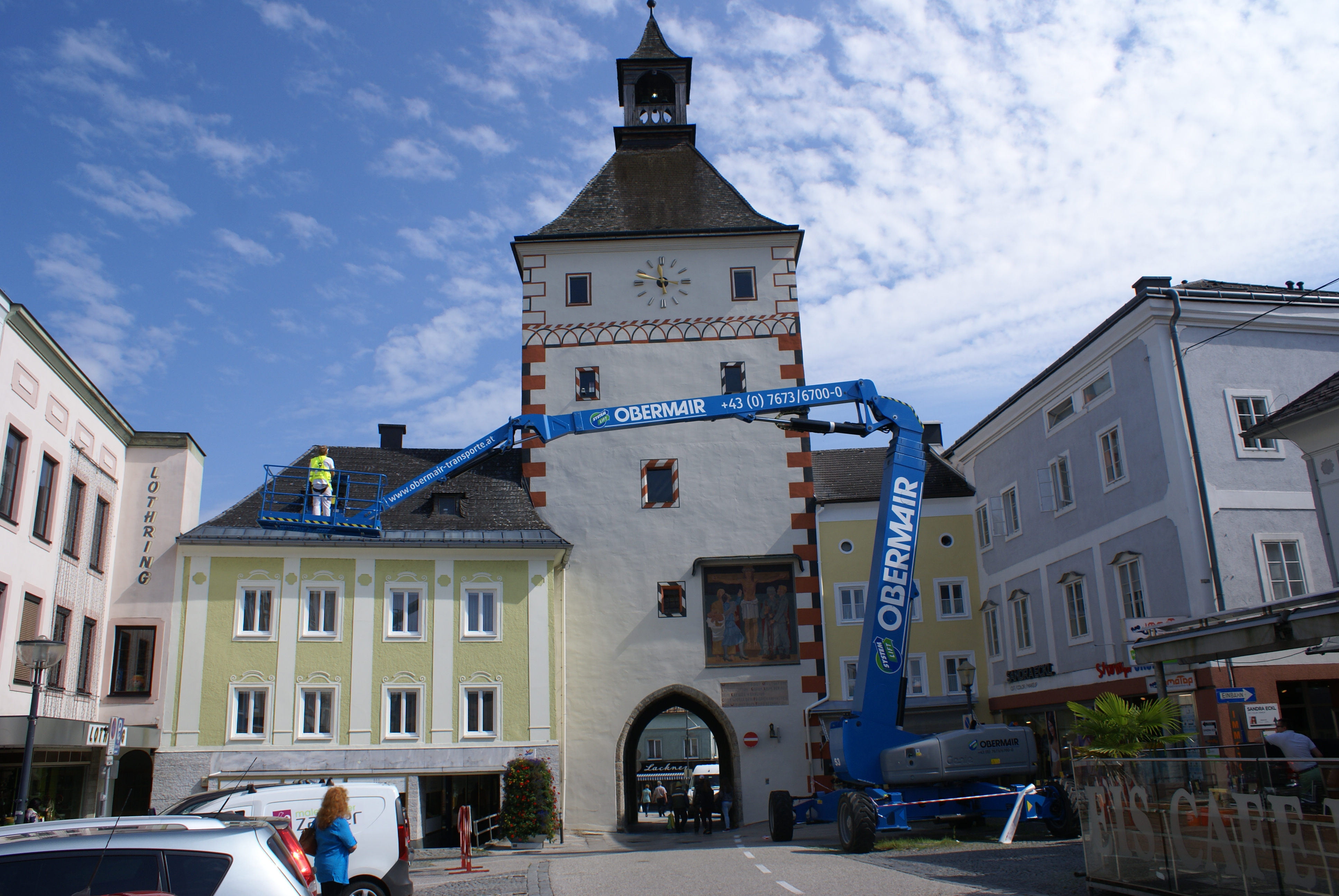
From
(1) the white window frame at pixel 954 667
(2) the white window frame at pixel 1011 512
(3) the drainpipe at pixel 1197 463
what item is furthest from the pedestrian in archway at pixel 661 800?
(3) the drainpipe at pixel 1197 463

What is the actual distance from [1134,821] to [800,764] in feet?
65.8

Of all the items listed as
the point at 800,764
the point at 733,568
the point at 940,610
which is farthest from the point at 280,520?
the point at 940,610

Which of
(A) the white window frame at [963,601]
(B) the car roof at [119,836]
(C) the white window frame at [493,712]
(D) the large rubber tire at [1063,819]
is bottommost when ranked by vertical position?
(D) the large rubber tire at [1063,819]

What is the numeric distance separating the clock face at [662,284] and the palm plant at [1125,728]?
20681mm

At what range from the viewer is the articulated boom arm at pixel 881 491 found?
2014 cm

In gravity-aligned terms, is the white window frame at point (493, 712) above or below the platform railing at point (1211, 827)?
above

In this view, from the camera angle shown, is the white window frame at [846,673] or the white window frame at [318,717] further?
the white window frame at [846,673]

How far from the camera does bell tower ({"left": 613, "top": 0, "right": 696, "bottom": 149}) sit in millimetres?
39031

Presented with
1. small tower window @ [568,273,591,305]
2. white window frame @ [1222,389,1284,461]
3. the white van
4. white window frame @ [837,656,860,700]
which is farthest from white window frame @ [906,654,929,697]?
the white van

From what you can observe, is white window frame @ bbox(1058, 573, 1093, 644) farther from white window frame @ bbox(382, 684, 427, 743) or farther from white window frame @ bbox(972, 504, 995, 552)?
white window frame @ bbox(382, 684, 427, 743)

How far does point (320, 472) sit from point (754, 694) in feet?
42.7

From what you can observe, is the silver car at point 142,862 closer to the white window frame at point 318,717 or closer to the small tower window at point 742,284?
the white window frame at point 318,717

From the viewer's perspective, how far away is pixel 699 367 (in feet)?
110

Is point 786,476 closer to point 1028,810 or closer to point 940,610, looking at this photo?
point 940,610
